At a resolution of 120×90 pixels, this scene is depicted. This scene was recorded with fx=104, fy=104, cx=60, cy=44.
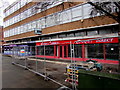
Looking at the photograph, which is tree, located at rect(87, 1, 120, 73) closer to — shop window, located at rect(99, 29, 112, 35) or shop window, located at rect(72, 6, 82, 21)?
shop window, located at rect(99, 29, 112, 35)

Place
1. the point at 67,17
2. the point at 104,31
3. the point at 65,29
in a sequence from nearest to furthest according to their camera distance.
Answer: the point at 104,31
the point at 67,17
the point at 65,29

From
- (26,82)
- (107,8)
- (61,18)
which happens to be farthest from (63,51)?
(26,82)

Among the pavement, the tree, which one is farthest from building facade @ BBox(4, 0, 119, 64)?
the pavement

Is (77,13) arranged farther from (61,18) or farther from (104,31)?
(104,31)

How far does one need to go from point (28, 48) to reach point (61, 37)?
872 cm

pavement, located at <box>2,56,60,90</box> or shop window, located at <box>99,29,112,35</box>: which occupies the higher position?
shop window, located at <box>99,29,112,35</box>

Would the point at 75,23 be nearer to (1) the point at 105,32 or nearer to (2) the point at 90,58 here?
(1) the point at 105,32

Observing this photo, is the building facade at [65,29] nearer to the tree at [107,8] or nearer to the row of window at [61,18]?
the row of window at [61,18]

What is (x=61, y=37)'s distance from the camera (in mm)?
17453

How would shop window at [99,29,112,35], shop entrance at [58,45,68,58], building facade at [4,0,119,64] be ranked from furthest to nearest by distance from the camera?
shop entrance at [58,45,68,58] → shop window at [99,29,112,35] → building facade at [4,0,119,64]

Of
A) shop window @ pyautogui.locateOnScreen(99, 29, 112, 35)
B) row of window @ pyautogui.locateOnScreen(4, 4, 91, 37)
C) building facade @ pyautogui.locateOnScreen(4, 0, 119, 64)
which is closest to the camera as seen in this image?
building facade @ pyautogui.locateOnScreen(4, 0, 119, 64)

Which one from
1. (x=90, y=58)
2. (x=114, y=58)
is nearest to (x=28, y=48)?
(x=90, y=58)

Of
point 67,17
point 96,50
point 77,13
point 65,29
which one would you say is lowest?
point 96,50

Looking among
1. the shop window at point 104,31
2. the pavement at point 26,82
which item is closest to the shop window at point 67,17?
the shop window at point 104,31
